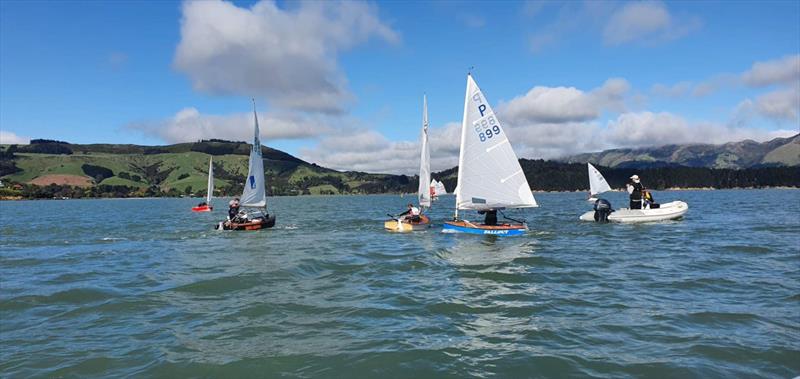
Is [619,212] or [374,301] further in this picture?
[619,212]

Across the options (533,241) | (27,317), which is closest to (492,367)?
(27,317)

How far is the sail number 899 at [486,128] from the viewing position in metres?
30.6

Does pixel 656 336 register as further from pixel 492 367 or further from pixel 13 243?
pixel 13 243

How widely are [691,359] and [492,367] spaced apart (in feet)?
13.2

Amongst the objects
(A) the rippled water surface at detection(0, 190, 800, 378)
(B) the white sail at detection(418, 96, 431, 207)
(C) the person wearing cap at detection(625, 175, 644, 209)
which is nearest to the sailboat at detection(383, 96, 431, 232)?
(B) the white sail at detection(418, 96, 431, 207)

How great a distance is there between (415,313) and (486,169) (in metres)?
19.3

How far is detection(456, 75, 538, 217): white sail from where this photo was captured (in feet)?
101

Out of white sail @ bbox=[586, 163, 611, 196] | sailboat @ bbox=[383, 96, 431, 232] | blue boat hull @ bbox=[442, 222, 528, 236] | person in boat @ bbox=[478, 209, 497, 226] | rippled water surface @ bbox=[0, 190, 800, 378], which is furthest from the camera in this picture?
white sail @ bbox=[586, 163, 611, 196]

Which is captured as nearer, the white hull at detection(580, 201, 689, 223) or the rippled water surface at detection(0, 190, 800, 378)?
the rippled water surface at detection(0, 190, 800, 378)

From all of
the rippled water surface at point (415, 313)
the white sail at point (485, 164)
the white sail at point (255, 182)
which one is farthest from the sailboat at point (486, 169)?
the white sail at point (255, 182)

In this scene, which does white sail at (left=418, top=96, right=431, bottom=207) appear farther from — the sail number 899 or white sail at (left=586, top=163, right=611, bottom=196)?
white sail at (left=586, top=163, right=611, bottom=196)

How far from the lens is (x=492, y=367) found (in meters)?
9.16

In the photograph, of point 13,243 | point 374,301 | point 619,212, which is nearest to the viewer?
point 374,301

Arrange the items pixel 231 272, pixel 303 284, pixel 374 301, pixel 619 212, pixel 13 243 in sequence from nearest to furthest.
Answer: pixel 374 301 → pixel 303 284 → pixel 231 272 → pixel 13 243 → pixel 619 212
